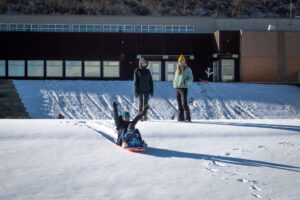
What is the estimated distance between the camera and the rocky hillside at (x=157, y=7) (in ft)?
251

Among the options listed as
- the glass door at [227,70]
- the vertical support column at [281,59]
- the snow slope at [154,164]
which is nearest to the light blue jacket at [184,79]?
the snow slope at [154,164]

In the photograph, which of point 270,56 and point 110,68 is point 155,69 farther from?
point 270,56

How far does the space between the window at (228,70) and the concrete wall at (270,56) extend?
2.93ft

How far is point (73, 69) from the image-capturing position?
44250 mm

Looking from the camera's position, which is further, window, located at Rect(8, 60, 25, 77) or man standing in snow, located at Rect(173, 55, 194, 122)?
window, located at Rect(8, 60, 25, 77)

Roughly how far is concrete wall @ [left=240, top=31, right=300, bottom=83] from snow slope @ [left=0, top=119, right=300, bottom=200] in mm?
31207

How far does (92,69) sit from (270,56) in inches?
546

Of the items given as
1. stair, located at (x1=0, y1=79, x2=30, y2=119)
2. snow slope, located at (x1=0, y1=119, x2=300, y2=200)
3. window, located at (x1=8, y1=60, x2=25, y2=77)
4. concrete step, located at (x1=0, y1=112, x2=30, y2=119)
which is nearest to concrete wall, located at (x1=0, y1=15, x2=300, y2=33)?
window, located at (x1=8, y1=60, x2=25, y2=77)

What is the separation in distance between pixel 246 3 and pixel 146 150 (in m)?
85.2

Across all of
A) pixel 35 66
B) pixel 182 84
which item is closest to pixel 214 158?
pixel 182 84

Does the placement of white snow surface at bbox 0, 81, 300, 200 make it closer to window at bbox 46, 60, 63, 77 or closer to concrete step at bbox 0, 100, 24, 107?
concrete step at bbox 0, 100, 24, 107

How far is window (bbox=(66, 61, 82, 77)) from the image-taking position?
145 feet

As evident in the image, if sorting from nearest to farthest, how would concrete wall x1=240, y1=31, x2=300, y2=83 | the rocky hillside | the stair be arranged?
the stair, concrete wall x1=240, y1=31, x2=300, y2=83, the rocky hillside

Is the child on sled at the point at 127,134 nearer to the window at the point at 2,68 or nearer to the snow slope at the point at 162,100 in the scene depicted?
the snow slope at the point at 162,100
